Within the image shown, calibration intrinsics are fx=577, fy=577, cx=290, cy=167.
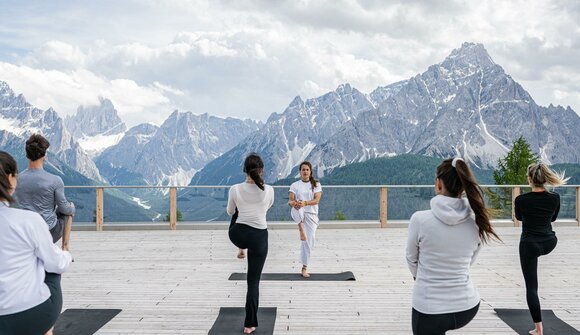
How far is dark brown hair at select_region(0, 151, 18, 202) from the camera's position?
2.77m

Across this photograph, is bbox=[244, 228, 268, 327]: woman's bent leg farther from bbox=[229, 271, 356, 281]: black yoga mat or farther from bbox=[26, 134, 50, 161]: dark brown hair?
bbox=[229, 271, 356, 281]: black yoga mat

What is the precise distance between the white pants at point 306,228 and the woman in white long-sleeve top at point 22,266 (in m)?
5.17

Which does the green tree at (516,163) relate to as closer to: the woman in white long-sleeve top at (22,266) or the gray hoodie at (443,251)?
the gray hoodie at (443,251)

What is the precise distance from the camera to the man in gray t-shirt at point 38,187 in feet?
15.5

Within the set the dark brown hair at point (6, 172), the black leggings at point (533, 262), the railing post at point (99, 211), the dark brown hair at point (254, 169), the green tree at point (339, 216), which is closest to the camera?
the dark brown hair at point (6, 172)

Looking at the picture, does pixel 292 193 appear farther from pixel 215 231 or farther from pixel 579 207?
pixel 579 207

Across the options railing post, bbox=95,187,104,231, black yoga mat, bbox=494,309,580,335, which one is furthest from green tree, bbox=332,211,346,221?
black yoga mat, bbox=494,309,580,335

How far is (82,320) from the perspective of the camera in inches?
221

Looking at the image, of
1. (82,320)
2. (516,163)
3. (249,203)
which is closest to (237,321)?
(249,203)

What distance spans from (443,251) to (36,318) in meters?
2.09

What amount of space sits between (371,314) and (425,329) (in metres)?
2.93

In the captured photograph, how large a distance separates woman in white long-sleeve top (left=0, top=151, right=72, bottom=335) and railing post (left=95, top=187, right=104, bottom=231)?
38.8ft

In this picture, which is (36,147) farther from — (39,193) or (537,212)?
(537,212)

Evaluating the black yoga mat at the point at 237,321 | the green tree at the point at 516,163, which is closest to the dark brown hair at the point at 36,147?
the black yoga mat at the point at 237,321
